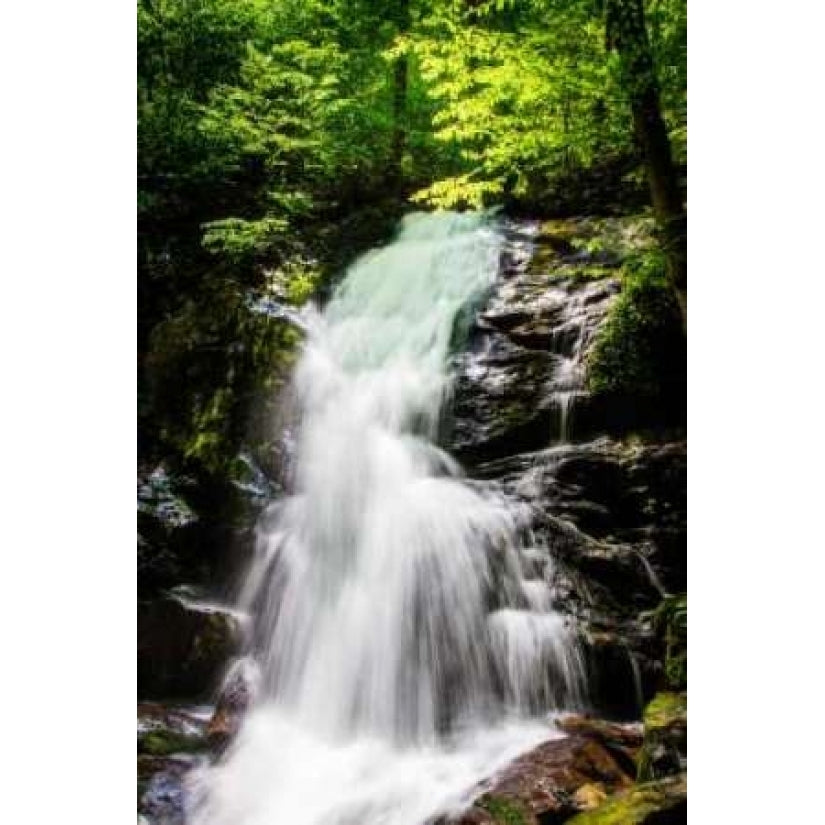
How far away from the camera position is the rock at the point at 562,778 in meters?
2.64

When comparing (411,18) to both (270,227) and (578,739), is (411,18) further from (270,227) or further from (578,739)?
(578,739)

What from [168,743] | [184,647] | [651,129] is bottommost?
[168,743]

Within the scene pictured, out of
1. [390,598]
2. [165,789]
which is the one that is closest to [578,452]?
[390,598]

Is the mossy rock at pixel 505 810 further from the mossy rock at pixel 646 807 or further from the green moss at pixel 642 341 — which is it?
the green moss at pixel 642 341

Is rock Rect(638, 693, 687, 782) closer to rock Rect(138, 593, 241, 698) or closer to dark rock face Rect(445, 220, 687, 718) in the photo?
dark rock face Rect(445, 220, 687, 718)

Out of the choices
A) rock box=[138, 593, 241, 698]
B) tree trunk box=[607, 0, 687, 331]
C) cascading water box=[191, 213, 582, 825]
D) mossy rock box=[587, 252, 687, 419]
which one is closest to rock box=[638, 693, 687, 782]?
cascading water box=[191, 213, 582, 825]

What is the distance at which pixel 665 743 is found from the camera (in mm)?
2613

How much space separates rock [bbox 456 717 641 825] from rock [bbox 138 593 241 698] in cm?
93

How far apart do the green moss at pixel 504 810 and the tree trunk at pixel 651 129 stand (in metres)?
1.56

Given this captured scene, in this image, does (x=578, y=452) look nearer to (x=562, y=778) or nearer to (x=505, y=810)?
(x=562, y=778)

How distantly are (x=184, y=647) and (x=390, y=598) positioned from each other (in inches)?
27.8

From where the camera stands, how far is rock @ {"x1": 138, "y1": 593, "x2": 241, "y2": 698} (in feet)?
9.85

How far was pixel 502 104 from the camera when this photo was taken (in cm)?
294
